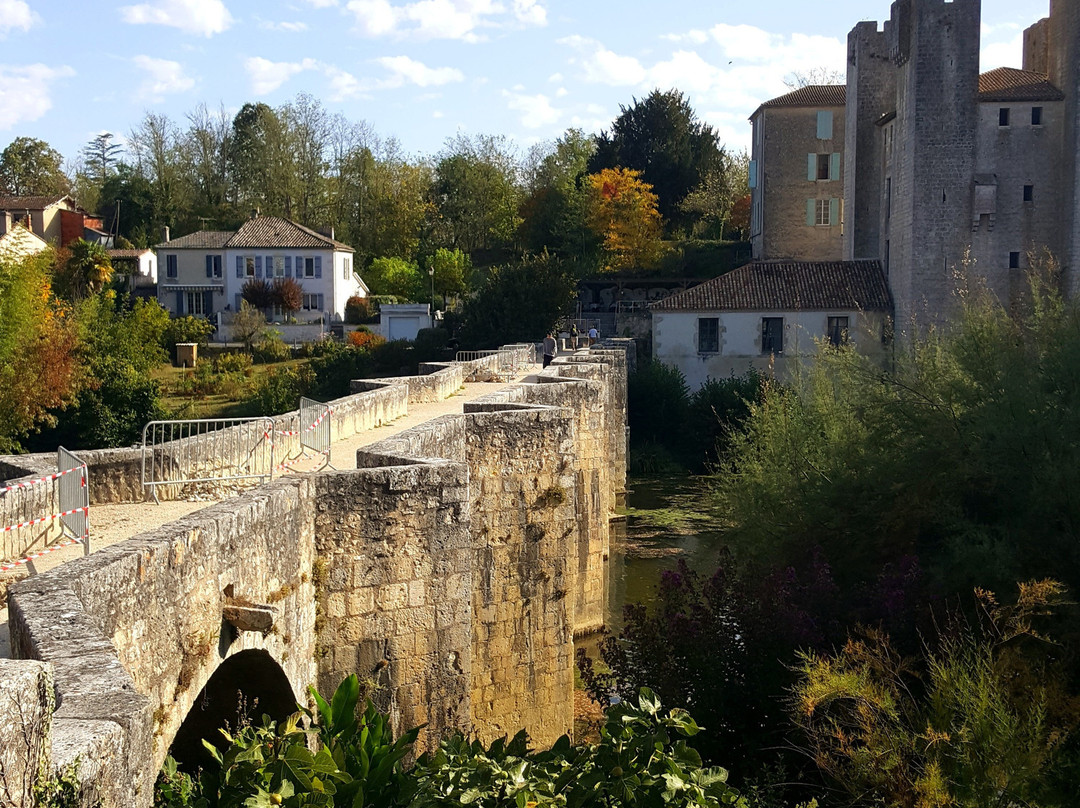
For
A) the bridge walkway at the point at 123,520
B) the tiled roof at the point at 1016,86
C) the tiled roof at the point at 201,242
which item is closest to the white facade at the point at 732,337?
the tiled roof at the point at 1016,86

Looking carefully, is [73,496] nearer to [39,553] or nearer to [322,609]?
[39,553]

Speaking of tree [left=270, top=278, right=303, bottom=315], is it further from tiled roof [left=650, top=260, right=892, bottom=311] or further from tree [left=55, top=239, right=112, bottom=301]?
tiled roof [left=650, top=260, right=892, bottom=311]

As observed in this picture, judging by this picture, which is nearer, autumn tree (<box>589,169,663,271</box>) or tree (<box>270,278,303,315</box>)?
tree (<box>270,278,303,315</box>)

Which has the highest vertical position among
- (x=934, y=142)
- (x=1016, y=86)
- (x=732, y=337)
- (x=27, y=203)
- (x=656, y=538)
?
(x=1016, y=86)

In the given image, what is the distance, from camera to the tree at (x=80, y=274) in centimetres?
5081

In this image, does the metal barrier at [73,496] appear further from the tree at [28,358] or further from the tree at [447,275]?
the tree at [447,275]

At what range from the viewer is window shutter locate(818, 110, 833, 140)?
52281 mm

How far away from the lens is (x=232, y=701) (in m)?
7.51

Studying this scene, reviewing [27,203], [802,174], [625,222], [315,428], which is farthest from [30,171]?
[315,428]

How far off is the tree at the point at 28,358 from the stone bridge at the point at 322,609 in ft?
59.3

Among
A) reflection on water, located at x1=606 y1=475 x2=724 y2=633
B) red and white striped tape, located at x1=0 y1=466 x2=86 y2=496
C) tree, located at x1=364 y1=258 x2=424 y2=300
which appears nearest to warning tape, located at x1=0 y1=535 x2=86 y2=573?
red and white striped tape, located at x1=0 y1=466 x2=86 y2=496

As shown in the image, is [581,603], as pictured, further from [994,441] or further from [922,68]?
[922,68]

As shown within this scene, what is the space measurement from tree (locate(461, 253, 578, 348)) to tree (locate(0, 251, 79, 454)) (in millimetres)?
15365

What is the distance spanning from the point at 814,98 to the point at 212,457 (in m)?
47.4
